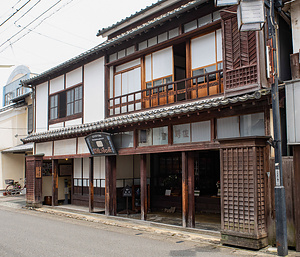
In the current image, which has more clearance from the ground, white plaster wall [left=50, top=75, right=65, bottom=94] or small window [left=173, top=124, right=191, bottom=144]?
white plaster wall [left=50, top=75, right=65, bottom=94]

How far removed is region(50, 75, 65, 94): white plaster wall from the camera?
20094mm

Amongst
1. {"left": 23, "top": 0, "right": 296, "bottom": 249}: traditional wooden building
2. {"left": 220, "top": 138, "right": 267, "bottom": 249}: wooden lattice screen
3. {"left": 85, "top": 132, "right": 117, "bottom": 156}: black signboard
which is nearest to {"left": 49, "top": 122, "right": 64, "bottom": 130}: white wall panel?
{"left": 23, "top": 0, "right": 296, "bottom": 249}: traditional wooden building

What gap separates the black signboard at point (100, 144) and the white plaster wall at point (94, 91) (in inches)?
51.1

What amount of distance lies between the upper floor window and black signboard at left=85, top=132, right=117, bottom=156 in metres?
2.87

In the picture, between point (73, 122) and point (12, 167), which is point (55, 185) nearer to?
point (73, 122)

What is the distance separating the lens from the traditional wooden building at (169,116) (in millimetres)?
9859

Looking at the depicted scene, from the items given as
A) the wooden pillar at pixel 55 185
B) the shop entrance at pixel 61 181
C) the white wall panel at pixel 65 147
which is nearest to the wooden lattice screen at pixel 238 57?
the white wall panel at pixel 65 147

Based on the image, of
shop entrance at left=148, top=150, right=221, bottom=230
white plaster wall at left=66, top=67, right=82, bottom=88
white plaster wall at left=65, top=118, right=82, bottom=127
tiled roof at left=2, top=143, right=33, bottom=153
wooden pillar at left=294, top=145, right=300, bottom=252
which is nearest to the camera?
wooden pillar at left=294, top=145, right=300, bottom=252

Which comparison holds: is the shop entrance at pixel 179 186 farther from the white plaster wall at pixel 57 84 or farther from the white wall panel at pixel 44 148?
the white plaster wall at pixel 57 84

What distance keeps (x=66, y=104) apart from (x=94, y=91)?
3.12 meters

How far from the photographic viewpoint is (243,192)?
31.6 feet

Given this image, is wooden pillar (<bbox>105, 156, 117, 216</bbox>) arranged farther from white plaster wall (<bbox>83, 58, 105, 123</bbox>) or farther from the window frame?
the window frame

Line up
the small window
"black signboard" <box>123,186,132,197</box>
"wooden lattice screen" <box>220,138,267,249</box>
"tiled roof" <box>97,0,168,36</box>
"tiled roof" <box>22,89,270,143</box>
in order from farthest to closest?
"black signboard" <box>123,186,132,197</box> → "tiled roof" <box>97,0,168,36</box> → the small window → "tiled roof" <box>22,89,270,143</box> → "wooden lattice screen" <box>220,138,267,249</box>

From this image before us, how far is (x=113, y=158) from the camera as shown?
16.0m
